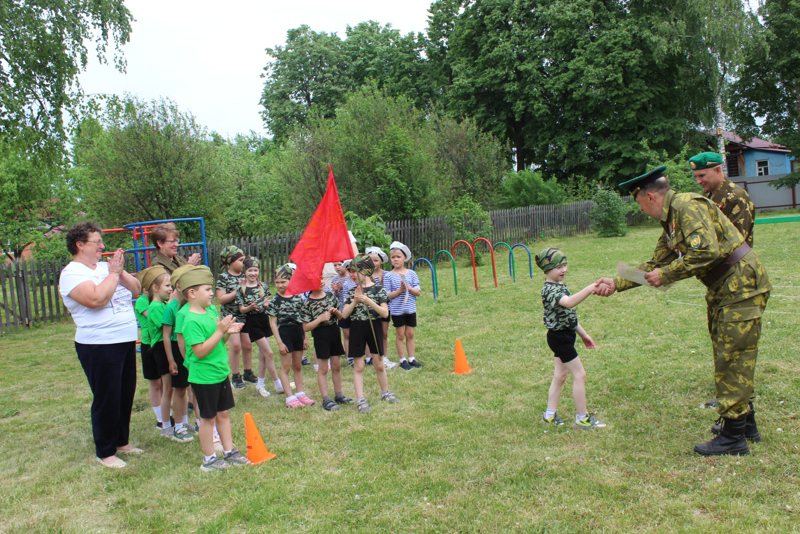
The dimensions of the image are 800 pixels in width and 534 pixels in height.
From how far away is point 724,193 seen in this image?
4930 millimetres

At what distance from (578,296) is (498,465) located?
4.72 feet

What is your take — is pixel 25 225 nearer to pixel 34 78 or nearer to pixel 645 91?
pixel 34 78

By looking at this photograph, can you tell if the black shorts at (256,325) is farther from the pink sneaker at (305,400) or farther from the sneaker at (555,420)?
the sneaker at (555,420)

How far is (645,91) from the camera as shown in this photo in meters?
29.0

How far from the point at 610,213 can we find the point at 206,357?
20.7 meters

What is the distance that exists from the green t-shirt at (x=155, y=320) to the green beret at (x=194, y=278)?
79 cm

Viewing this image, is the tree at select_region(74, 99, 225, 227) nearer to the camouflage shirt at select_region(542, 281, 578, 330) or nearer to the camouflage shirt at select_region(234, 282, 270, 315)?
the camouflage shirt at select_region(234, 282, 270, 315)

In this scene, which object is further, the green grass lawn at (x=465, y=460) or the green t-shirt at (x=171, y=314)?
the green t-shirt at (x=171, y=314)

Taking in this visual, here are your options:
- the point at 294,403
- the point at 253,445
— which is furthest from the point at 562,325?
the point at 294,403

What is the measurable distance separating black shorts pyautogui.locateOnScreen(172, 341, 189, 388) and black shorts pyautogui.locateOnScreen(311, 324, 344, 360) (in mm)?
1307

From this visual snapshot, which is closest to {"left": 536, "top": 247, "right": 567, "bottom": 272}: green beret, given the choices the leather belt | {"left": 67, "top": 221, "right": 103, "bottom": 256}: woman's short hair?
the leather belt

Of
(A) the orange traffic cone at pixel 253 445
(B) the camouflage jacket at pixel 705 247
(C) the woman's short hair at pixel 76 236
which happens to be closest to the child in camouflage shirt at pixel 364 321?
(A) the orange traffic cone at pixel 253 445

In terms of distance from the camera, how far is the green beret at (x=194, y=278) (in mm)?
4555

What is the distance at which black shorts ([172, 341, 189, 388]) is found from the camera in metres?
5.28
